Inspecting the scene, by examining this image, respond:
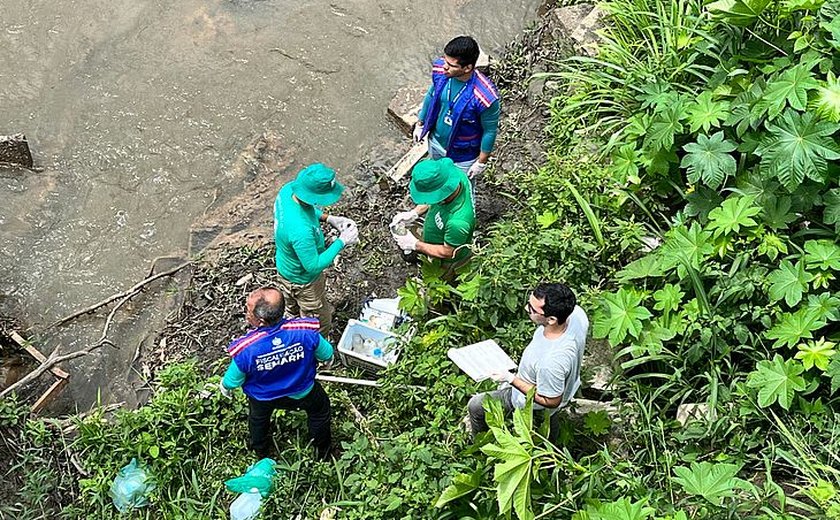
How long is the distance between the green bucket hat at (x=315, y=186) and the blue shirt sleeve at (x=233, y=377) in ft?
3.48

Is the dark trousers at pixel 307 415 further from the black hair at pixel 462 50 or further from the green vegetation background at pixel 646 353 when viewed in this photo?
the black hair at pixel 462 50

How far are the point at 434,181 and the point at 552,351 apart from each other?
1338 millimetres

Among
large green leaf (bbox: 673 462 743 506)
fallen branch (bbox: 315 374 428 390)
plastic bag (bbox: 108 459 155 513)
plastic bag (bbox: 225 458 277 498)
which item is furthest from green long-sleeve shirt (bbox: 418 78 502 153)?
plastic bag (bbox: 108 459 155 513)

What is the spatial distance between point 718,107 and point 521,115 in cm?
199

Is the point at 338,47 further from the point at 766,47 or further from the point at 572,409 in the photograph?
the point at 572,409

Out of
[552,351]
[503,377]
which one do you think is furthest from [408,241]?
[552,351]

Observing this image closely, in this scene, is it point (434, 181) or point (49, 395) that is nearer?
point (434, 181)

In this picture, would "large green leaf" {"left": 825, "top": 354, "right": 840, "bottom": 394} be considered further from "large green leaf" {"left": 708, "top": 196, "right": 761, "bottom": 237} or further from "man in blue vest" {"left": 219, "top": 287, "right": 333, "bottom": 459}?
"man in blue vest" {"left": 219, "top": 287, "right": 333, "bottom": 459}

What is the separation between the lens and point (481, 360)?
411 centimetres

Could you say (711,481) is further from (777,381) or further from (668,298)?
(668,298)

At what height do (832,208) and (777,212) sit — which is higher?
(832,208)

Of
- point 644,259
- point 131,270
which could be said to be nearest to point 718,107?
point 644,259

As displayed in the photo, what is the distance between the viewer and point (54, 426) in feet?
16.0

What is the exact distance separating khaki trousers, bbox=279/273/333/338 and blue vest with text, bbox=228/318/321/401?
0.70m
